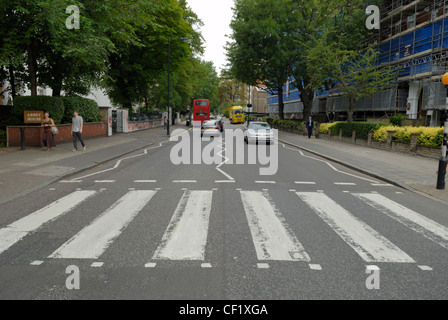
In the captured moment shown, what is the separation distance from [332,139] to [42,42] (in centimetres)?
2092

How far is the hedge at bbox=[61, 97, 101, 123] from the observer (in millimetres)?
19469

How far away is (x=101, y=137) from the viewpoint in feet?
77.3

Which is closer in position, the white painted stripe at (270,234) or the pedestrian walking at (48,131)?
the white painted stripe at (270,234)

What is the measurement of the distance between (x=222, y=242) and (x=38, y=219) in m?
3.36

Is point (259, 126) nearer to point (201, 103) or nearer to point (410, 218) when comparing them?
point (410, 218)

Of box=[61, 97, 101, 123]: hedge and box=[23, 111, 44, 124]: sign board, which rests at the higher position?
box=[61, 97, 101, 123]: hedge

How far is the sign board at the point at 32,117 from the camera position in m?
15.8

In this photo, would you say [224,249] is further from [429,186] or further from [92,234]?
[429,186]

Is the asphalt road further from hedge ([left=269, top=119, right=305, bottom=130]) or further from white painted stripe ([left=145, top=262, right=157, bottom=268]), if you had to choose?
hedge ([left=269, top=119, right=305, bottom=130])

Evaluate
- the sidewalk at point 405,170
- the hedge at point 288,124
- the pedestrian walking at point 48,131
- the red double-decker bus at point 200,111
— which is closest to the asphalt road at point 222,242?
the sidewalk at point 405,170

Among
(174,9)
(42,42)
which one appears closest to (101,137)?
(42,42)

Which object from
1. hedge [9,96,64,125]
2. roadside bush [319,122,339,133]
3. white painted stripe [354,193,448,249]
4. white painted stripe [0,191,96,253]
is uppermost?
hedge [9,96,64,125]

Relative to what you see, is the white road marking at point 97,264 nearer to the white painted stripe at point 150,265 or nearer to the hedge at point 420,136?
the white painted stripe at point 150,265

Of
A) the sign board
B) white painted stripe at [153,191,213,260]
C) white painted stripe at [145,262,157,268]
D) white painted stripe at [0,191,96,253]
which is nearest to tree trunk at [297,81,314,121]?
the sign board
